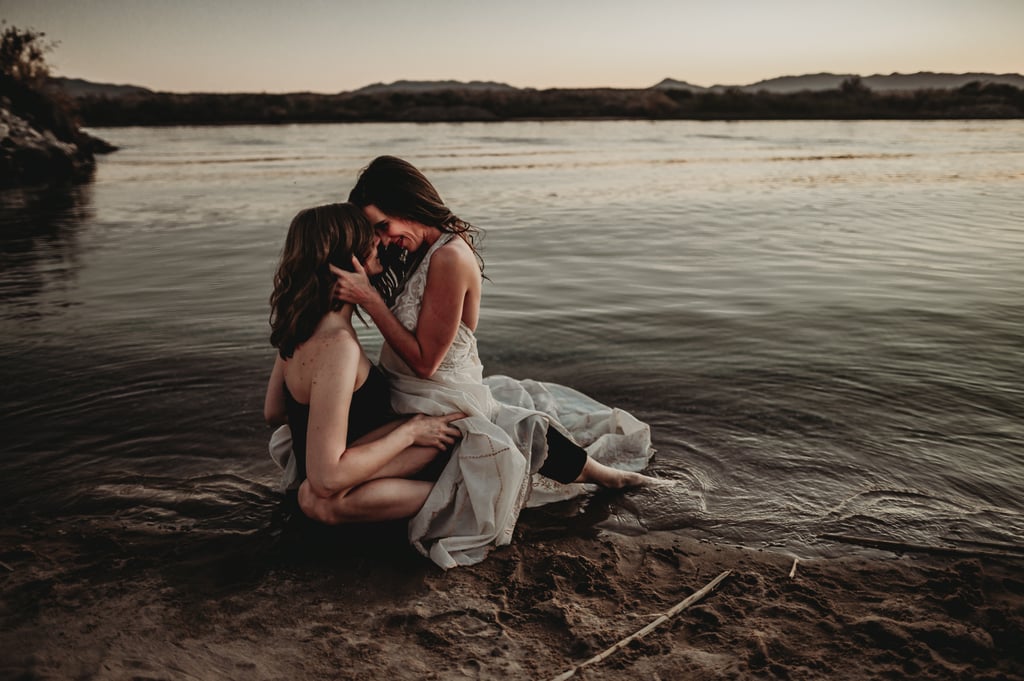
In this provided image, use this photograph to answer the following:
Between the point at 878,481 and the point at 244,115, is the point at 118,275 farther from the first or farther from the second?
the point at 244,115

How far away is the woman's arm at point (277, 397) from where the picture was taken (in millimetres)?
4000

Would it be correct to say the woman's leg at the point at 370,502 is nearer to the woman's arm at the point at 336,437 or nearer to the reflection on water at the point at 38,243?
the woman's arm at the point at 336,437

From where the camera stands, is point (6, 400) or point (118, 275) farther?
point (118, 275)

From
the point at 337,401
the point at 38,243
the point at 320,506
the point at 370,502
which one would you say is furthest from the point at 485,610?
the point at 38,243

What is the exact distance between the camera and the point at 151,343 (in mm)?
7430

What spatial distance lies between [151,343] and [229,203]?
11278 mm

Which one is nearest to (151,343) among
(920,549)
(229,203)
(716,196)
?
(920,549)

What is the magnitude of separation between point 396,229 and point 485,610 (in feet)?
6.22

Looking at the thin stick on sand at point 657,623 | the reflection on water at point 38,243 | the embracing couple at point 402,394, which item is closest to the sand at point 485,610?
the thin stick on sand at point 657,623

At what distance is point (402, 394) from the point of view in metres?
4.01

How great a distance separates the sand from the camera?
9.46 ft

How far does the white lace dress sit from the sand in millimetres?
135

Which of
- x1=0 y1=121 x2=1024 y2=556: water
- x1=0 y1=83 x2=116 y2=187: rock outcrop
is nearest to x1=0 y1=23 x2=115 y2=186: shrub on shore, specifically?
x1=0 y1=83 x2=116 y2=187: rock outcrop

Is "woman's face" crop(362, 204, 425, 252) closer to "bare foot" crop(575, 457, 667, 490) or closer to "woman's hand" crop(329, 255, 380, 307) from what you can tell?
"woman's hand" crop(329, 255, 380, 307)
